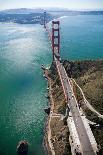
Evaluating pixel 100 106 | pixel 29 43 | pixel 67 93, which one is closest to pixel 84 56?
pixel 29 43

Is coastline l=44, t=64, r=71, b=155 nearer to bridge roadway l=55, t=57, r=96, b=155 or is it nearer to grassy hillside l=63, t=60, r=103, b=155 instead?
bridge roadway l=55, t=57, r=96, b=155

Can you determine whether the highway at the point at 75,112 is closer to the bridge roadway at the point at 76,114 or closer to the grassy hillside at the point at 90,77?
the bridge roadway at the point at 76,114

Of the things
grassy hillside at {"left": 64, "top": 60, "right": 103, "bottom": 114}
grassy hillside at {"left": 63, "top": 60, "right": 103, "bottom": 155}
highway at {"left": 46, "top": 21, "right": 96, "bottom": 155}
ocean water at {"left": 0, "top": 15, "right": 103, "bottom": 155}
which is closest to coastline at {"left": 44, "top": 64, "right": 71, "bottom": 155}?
ocean water at {"left": 0, "top": 15, "right": 103, "bottom": 155}

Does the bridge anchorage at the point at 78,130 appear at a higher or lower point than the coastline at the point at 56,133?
higher

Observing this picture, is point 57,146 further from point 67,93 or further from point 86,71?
point 86,71

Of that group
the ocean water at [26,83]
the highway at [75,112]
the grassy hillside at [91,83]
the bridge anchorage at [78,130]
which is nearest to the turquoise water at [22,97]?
the ocean water at [26,83]
